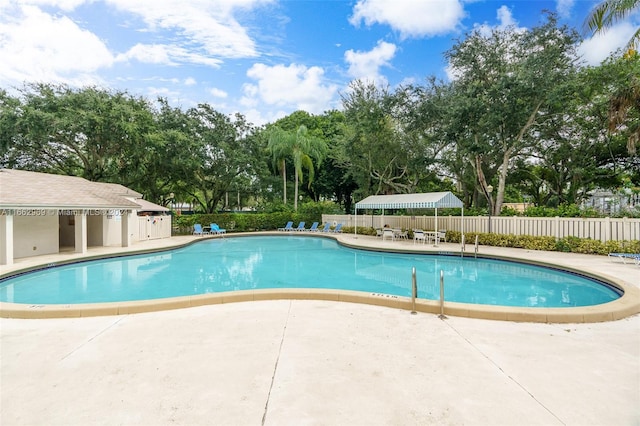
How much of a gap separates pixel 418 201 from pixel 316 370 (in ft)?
41.0

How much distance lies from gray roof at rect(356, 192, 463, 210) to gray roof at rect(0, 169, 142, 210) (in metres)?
11.3

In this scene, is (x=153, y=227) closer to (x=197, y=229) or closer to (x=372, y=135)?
(x=197, y=229)

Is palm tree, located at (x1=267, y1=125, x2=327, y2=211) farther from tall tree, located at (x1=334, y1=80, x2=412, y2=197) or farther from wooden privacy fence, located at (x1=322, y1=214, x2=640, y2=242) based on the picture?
wooden privacy fence, located at (x1=322, y1=214, x2=640, y2=242)

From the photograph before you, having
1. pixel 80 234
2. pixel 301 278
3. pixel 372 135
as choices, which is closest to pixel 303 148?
pixel 372 135

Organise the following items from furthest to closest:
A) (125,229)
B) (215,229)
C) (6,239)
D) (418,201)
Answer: (215,229) → (418,201) → (125,229) → (6,239)

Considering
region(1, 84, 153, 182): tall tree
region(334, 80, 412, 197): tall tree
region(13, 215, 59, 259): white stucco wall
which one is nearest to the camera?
region(13, 215, 59, 259): white stucco wall

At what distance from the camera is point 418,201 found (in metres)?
14.6

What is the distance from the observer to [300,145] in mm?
22375

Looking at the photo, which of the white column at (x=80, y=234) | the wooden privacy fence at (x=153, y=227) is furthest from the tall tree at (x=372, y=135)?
the white column at (x=80, y=234)

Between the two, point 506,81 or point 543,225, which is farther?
point 506,81

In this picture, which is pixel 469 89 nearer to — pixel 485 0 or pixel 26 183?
pixel 485 0

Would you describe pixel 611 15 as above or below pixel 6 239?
above

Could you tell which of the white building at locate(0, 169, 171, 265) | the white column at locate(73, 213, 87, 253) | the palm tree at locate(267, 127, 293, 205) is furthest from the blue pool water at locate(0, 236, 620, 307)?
the palm tree at locate(267, 127, 293, 205)

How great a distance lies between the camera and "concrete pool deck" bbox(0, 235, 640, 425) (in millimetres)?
2449
